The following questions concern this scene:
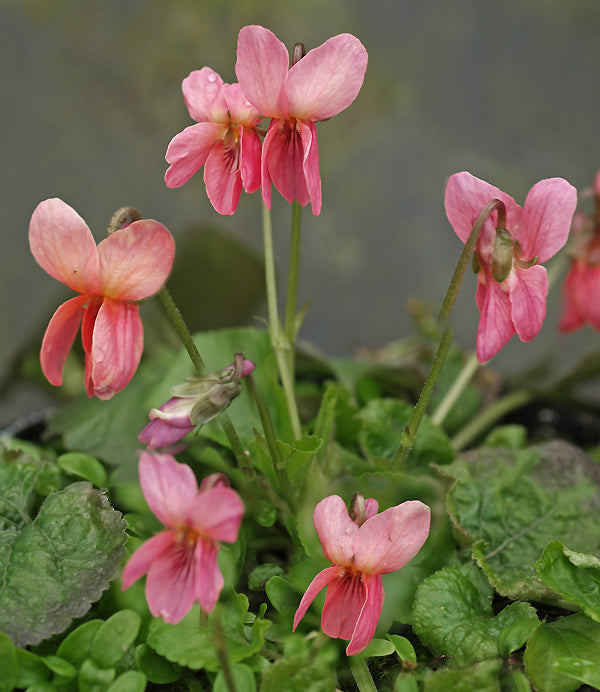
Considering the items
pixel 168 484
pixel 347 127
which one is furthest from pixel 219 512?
pixel 347 127

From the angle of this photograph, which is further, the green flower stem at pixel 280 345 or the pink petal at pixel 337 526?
the green flower stem at pixel 280 345

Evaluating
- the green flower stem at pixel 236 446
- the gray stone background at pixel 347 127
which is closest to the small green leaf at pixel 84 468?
the green flower stem at pixel 236 446

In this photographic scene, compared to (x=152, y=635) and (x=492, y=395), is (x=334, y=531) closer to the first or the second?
(x=152, y=635)

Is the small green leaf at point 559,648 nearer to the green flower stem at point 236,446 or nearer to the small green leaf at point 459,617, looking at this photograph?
the small green leaf at point 459,617

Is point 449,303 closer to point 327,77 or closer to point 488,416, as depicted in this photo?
point 327,77

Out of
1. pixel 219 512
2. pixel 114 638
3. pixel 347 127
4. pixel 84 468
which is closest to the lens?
pixel 219 512

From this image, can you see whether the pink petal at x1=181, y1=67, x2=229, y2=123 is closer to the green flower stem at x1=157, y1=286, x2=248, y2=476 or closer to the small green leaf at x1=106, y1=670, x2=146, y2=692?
the green flower stem at x1=157, y1=286, x2=248, y2=476

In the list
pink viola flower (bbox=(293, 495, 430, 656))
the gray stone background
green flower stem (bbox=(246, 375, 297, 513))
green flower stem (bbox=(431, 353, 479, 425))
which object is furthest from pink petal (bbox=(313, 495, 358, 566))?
the gray stone background

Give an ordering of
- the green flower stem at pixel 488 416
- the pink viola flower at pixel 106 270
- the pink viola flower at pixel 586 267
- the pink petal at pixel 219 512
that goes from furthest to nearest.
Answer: the green flower stem at pixel 488 416 → the pink viola flower at pixel 586 267 → the pink viola flower at pixel 106 270 → the pink petal at pixel 219 512
